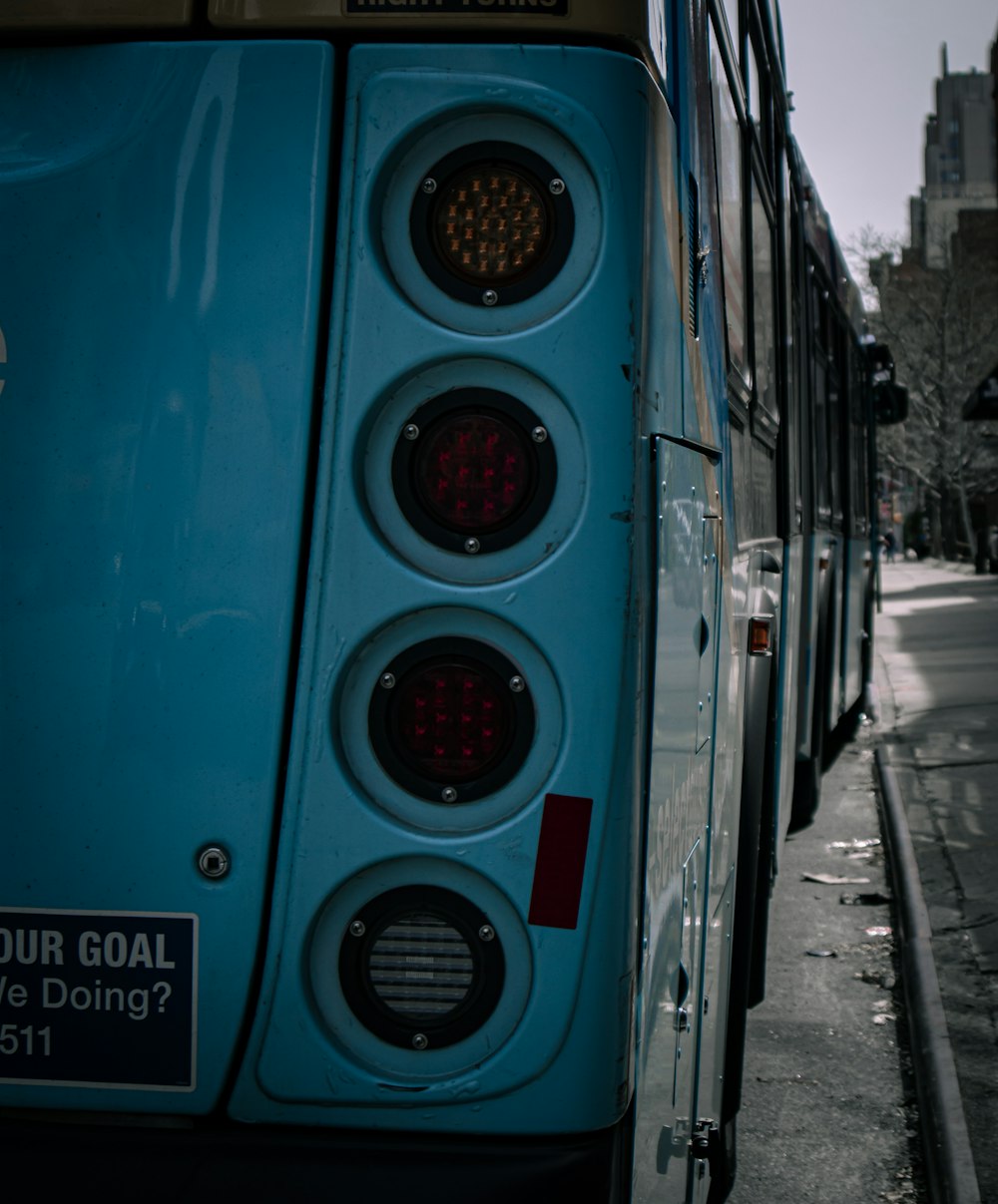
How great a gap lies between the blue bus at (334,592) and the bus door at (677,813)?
28 mm

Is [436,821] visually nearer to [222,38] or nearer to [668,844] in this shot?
[668,844]

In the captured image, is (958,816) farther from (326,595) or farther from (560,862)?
(326,595)

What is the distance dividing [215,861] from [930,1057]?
356 cm

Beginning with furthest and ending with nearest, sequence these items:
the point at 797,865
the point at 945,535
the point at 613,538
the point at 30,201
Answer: the point at 945,535 < the point at 797,865 < the point at 30,201 < the point at 613,538

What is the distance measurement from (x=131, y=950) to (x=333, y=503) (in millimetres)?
646

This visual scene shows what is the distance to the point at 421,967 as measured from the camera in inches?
80.5

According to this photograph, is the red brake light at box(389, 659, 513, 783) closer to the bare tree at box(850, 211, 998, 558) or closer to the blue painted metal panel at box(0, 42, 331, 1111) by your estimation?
the blue painted metal panel at box(0, 42, 331, 1111)

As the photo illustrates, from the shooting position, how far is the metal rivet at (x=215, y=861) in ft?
6.70

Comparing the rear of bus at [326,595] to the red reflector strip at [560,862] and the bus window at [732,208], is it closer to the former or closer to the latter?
the red reflector strip at [560,862]

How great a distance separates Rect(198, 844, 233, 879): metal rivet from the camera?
6.70 feet

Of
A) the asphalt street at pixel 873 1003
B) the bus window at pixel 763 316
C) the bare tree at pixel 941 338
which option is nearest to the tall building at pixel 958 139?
the bare tree at pixel 941 338

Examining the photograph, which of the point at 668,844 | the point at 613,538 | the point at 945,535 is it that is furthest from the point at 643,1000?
the point at 945,535

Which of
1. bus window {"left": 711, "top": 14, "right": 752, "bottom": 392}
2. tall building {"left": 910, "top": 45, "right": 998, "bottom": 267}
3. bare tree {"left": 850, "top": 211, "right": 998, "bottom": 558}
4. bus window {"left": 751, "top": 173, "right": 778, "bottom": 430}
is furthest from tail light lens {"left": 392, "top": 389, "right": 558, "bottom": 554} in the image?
tall building {"left": 910, "top": 45, "right": 998, "bottom": 267}

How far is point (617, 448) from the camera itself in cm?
197
